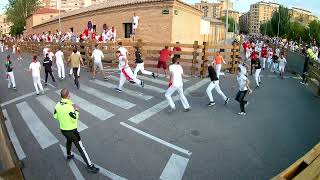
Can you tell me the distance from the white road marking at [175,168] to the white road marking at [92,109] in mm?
3758

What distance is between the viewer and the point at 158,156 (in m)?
7.68

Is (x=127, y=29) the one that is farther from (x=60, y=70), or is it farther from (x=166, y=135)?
(x=166, y=135)

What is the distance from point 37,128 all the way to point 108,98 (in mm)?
3737

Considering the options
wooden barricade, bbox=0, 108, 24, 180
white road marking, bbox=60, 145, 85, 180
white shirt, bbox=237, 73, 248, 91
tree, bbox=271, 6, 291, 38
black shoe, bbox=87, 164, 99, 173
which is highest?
tree, bbox=271, 6, 291, 38

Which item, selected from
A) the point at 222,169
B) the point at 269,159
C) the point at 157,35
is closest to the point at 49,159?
the point at 222,169

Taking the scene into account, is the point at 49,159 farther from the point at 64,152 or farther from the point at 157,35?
the point at 157,35

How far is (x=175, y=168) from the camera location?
709 cm

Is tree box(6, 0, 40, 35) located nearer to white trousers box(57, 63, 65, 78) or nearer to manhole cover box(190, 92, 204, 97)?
white trousers box(57, 63, 65, 78)

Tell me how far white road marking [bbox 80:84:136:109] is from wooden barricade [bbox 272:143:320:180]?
834cm

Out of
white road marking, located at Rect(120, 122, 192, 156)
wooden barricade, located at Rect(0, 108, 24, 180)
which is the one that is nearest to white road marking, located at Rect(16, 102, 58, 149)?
wooden barricade, located at Rect(0, 108, 24, 180)

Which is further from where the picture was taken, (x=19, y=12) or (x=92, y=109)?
(x=19, y=12)

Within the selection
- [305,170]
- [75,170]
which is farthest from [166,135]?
[305,170]

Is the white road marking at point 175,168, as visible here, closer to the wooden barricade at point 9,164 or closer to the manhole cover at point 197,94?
the wooden barricade at point 9,164

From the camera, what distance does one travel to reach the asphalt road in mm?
7074
